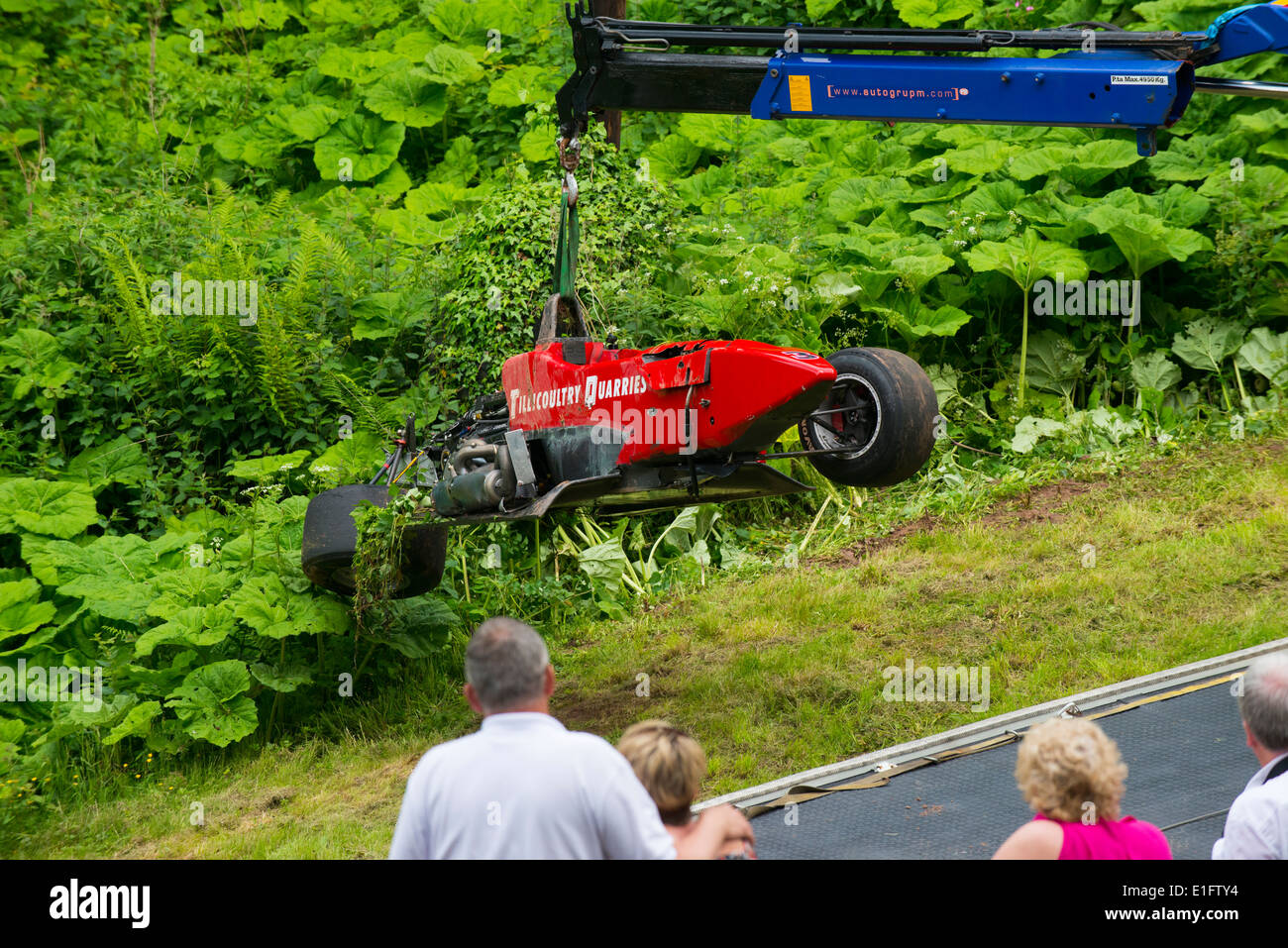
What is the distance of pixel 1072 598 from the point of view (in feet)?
28.1

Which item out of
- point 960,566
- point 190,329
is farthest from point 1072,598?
point 190,329

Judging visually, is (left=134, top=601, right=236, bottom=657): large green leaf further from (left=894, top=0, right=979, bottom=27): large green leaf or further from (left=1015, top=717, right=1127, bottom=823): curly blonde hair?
(left=894, top=0, right=979, bottom=27): large green leaf

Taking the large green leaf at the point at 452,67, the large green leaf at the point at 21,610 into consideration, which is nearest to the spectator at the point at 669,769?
the large green leaf at the point at 21,610

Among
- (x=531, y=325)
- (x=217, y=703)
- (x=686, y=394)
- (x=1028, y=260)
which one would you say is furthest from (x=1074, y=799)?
(x=1028, y=260)

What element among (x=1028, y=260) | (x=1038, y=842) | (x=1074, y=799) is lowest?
(x=1038, y=842)

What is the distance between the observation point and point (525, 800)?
302 cm

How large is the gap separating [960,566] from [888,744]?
2.43 metres

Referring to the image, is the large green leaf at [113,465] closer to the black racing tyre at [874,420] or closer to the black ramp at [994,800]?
the black racing tyre at [874,420]

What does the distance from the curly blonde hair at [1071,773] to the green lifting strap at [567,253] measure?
4.70m

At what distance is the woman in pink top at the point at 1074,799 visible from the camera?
3252 mm

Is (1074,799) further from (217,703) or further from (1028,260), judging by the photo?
(1028,260)

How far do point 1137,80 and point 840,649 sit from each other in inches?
152

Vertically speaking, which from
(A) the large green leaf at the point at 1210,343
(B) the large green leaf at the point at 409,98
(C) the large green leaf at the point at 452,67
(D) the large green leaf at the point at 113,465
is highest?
(C) the large green leaf at the point at 452,67

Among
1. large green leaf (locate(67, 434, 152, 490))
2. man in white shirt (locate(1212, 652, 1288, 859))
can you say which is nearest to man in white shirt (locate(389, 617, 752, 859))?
man in white shirt (locate(1212, 652, 1288, 859))
